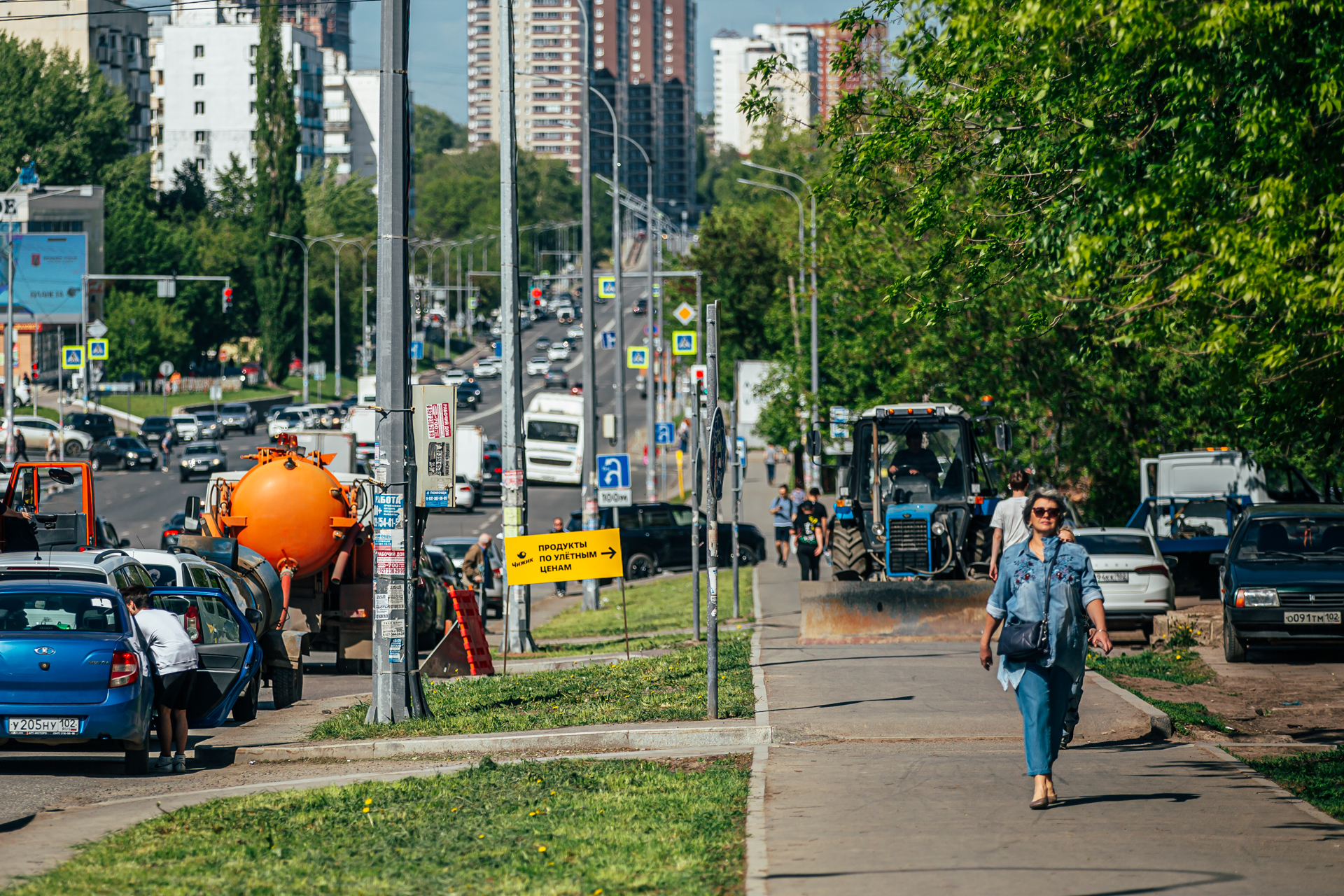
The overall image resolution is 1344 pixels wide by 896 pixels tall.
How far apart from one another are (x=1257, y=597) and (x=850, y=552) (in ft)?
20.1

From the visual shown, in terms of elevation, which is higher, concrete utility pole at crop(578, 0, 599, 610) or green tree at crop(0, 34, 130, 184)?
green tree at crop(0, 34, 130, 184)

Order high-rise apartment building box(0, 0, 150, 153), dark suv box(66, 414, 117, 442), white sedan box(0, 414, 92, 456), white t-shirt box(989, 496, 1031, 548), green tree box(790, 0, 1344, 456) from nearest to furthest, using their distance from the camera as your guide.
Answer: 1. green tree box(790, 0, 1344, 456)
2. white t-shirt box(989, 496, 1031, 548)
3. white sedan box(0, 414, 92, 456)
4. dark suv box(66, 414, 117, 442)
5. high-rise apartment building box(0, 0, 150, 153)

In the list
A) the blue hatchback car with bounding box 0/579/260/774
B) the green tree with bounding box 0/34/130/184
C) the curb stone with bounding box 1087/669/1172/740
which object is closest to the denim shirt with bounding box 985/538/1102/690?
the curb stone with bounding box 1087/669/1172/740

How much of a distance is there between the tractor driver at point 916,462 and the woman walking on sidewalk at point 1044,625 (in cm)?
1272

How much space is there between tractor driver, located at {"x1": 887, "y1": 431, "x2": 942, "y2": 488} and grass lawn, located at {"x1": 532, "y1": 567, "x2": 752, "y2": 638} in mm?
4015

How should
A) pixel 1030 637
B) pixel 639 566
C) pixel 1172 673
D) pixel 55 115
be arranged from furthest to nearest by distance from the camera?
pixel 55 115 → pixel 639 566 → pixel 1172 673 → pixel 1030 637

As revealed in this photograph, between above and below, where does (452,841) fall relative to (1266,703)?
above

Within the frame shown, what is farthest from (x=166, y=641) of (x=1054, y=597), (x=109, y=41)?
(x=109, y=41)

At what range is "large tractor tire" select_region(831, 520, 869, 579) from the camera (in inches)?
861

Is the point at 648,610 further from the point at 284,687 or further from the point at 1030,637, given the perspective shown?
the point at 1030,637

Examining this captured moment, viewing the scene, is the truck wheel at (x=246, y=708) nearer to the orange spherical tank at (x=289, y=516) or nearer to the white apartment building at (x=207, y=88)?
the orange spherical tank at (x=289, y=516)

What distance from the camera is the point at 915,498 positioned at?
2169cm

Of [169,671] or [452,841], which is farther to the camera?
[169,671]

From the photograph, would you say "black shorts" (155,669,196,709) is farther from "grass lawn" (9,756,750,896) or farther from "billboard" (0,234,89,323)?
"billboard" (0,234,89,323)
